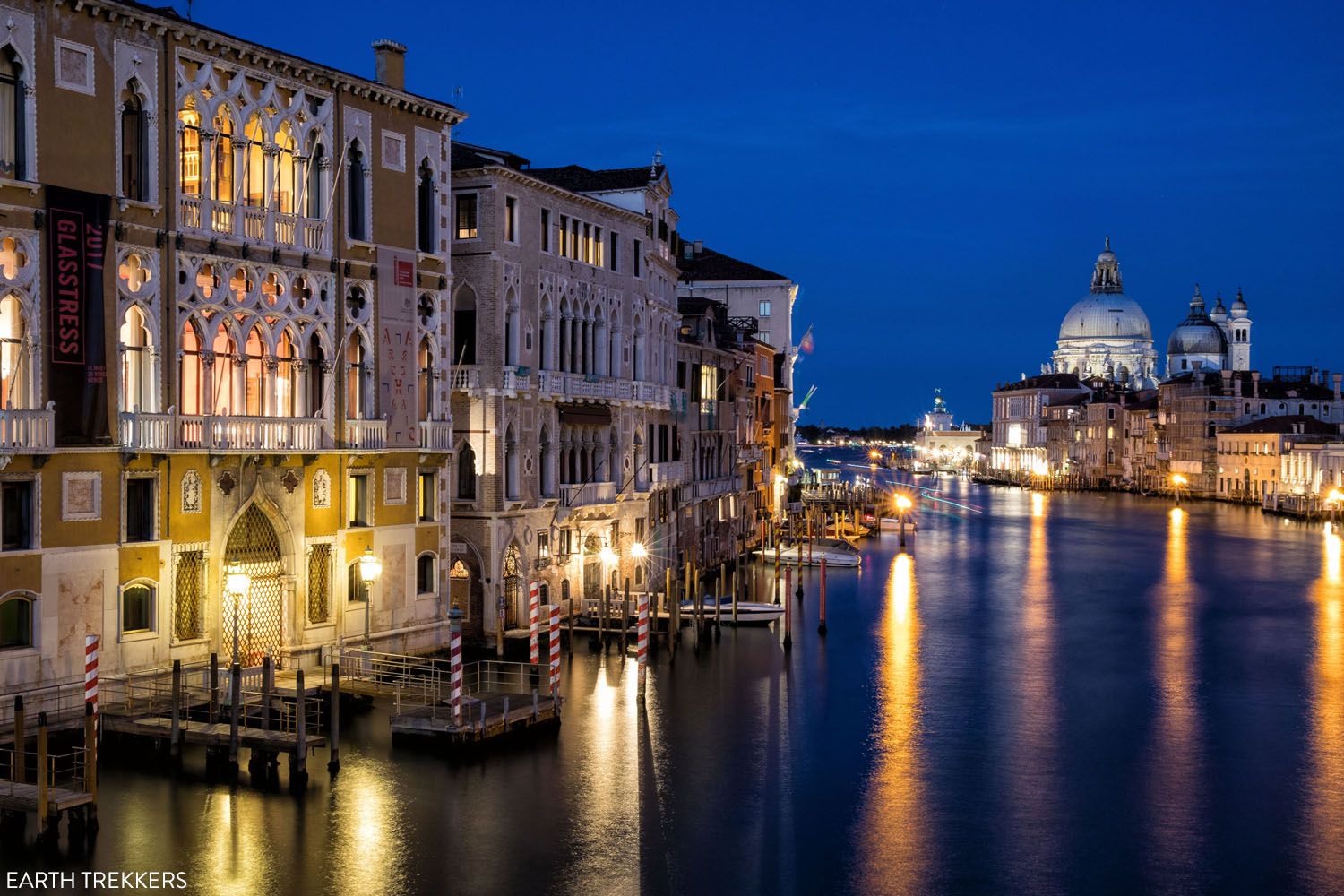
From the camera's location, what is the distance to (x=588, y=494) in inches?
1340

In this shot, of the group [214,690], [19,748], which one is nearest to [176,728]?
[214,690]

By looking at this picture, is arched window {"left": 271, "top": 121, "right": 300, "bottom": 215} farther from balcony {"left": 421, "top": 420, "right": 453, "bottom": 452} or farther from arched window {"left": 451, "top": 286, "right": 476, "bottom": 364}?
arched window {"left": 451, "top": 286, "right": 476, "bottom": 364}

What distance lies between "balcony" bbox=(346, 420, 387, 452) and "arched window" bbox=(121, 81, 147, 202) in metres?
5.55

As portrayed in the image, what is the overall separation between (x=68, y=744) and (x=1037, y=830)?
13.1m

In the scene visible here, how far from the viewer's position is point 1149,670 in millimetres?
32812

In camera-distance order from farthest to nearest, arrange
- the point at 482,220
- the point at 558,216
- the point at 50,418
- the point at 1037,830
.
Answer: the point at 558,216 → the point at 482,220 → the point at 50,418 → the point at 1037,830

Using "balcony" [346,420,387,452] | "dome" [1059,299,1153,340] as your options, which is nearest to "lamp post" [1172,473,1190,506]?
"dome" [1059,299,1153,340]

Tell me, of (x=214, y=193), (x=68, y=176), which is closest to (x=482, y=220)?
(x=214, y=193)

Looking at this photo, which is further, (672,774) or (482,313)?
(482,313)

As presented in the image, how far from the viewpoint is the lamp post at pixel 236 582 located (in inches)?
866

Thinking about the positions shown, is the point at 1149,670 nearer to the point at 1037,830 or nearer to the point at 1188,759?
the point at 1188,759

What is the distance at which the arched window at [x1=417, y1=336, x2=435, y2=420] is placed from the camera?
92.0 feet

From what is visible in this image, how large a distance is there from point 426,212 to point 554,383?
17.7ft

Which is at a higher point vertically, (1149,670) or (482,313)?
(482,313)
